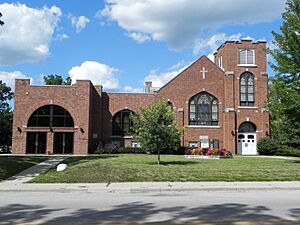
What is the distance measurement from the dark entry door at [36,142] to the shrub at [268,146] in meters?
23.6

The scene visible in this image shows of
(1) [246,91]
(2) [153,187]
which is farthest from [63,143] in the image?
(2) [153,187]

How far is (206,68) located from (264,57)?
275 inches

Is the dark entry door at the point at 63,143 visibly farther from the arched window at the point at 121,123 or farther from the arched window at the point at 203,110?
the arched window at the point at 203,110

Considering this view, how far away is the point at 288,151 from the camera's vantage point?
135ft

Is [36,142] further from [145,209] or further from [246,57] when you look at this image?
[145,209]

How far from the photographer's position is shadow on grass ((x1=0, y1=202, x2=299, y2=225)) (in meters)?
8.25

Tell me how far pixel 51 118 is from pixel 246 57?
76.8 ft

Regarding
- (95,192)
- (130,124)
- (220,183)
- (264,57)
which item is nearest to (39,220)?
(95,192)

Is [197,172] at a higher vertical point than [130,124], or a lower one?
lower

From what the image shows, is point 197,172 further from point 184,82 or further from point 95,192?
point 184,82

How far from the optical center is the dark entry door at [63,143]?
137ft

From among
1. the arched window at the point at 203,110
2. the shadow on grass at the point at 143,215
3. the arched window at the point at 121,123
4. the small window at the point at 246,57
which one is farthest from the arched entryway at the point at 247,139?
the shadow on grass at the point at 143,215

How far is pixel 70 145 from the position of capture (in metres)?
41.8

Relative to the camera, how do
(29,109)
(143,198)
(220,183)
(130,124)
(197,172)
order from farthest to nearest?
(130,124)
(29,109)
(197,172)
(220,183)
(143,198)
